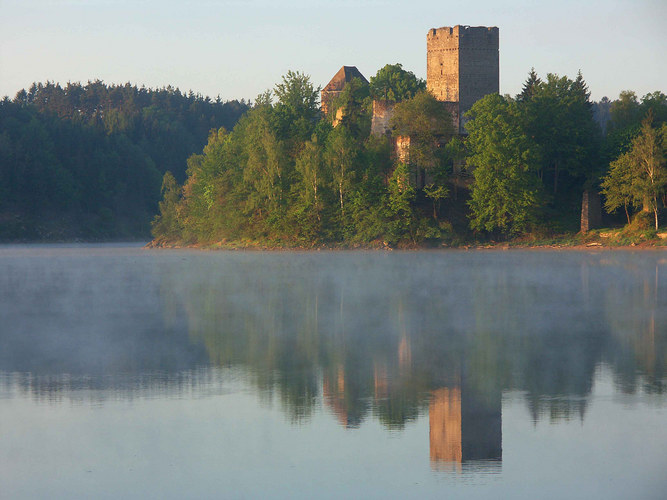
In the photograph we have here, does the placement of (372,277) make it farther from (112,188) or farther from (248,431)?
(112,188)

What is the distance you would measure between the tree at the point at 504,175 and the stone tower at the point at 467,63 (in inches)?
605

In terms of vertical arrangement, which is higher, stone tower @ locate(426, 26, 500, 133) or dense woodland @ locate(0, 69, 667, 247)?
stone tower @ locate(426, 26, 500, 133)

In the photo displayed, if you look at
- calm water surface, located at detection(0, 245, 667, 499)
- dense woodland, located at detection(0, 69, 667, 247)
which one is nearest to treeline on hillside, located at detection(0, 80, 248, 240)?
dense woodland, located at detection(0, 69, 667, 247)

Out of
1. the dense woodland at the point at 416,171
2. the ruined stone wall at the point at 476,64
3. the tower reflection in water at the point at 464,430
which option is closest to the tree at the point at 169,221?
the dense woodland at the point at 416,171

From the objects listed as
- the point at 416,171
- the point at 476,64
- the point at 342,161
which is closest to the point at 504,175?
the point at 416,171

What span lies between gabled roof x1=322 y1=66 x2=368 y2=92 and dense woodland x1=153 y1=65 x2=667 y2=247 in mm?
28365

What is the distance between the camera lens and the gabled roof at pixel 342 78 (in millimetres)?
98625

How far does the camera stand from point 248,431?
8.57m

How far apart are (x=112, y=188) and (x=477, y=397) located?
112544mm

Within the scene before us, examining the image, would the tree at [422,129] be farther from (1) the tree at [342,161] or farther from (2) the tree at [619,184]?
(2) the tree at [619,184]

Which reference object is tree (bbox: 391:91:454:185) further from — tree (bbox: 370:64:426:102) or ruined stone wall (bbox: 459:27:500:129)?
tree (bbox: 370:64:426:102)

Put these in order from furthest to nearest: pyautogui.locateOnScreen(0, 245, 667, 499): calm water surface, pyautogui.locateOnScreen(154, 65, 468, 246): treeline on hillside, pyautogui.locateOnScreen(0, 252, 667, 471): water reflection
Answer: pyautogui.locateOnScreen(154, 65, 468, 246): treeline on hillside
pyautogui.locateOnScreen(0, 252, 667, 471): water reflection
pyautogui.locateOnScreen(0, 245, 667, 499): calm water surface

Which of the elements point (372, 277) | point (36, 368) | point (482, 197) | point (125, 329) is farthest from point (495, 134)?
point (36, 368)

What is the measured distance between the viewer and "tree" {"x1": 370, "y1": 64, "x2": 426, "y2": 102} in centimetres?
8081
